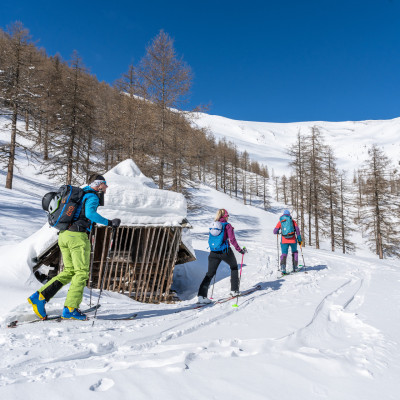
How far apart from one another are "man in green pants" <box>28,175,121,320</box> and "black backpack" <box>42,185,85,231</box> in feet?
0.23

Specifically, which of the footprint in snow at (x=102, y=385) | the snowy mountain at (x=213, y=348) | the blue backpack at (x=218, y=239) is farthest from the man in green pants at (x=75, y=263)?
the blue backpack at (x=218, y=239)

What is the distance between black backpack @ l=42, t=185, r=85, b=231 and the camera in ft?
12.4

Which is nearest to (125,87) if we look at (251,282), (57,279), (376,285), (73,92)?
(73,92)

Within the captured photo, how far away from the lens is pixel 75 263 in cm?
381

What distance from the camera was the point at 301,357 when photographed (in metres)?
2.67

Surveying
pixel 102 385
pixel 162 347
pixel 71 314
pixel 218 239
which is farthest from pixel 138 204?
pixel 102 385

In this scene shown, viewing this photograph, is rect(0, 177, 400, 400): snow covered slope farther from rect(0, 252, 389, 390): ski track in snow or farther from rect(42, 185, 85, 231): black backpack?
rect(42, 185, 85, 231): black backpack

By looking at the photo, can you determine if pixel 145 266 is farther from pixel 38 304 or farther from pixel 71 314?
pixel 38 304

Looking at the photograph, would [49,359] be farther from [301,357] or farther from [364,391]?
[364,391]

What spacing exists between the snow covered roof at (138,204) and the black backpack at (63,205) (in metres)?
2.72

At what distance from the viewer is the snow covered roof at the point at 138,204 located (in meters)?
6.92

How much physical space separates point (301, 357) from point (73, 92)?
70.2 ft

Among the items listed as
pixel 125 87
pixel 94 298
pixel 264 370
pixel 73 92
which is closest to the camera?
pixel 264 370

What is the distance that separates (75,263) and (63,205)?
0.87 meters
